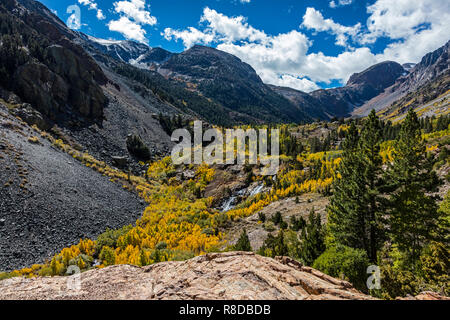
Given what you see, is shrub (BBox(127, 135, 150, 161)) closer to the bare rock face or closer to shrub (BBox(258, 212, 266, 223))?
shrub (BBox(258, 212, 266, 223))

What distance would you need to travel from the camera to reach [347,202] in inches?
724

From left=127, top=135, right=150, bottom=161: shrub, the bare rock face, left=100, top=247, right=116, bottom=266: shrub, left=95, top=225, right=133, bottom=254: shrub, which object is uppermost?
left=127, top=135, right=150, bottom=161: shrub

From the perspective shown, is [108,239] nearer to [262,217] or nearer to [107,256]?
[107,256]

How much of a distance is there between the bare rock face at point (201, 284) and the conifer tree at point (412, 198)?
458 inches

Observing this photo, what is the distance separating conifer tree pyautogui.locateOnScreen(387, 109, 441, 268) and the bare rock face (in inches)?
458

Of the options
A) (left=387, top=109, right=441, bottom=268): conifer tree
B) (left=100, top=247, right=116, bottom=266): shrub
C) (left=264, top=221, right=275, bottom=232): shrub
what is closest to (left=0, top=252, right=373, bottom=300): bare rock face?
(left=387, top=109, right=441, bottom=268): conifer tree

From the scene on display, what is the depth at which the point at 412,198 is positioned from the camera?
16109mm

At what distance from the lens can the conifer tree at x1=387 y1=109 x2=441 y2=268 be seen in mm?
15508

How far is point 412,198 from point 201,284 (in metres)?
16.8

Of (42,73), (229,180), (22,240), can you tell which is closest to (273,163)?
(229,180)
